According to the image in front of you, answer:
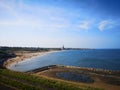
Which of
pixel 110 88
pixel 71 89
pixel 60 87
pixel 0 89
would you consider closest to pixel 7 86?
pixel 0 89

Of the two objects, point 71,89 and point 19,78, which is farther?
point 19,78

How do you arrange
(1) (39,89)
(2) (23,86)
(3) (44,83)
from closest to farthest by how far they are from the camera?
(1) (39,89) < (2) (23,86) < (3) (44,83)

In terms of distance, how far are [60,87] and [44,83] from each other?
345cm

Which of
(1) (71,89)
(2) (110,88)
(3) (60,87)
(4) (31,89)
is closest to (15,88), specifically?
(4) (31,89)

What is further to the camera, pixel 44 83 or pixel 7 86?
pixel 44 83

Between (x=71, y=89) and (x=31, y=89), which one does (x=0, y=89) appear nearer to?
(x=31, y=89)

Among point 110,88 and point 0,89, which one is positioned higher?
point 0,89

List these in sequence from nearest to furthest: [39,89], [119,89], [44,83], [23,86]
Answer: [39,89] < [23,86] < [44,83] < [119,89]

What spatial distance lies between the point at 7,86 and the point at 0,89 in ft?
5.10

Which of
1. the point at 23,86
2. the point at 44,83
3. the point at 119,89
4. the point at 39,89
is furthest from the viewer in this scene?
the point at 119,89

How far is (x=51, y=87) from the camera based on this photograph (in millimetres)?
23656

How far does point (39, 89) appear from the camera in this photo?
21734mm

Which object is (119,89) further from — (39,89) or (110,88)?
(39,89)

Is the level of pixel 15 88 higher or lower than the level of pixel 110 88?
higher
